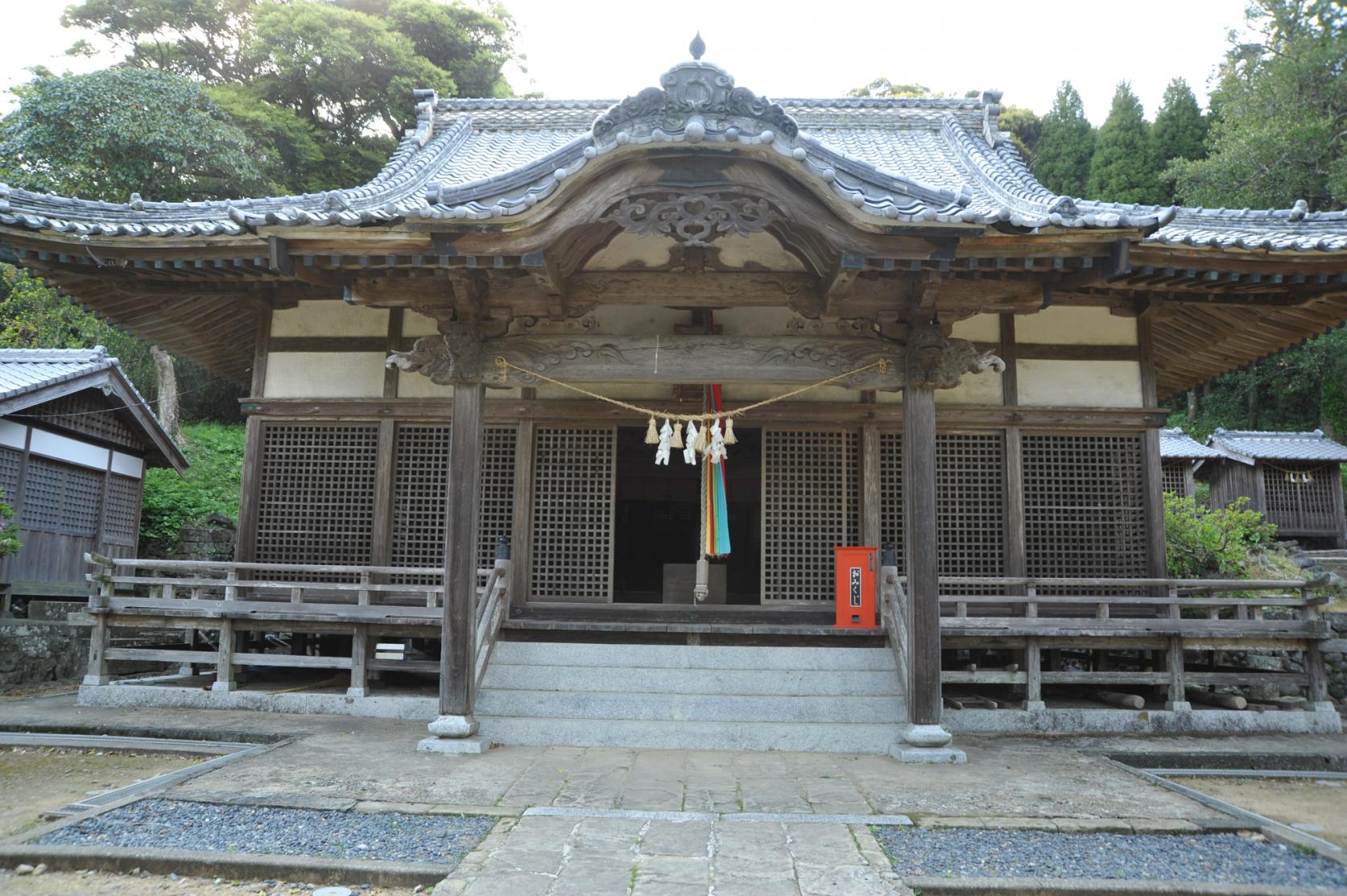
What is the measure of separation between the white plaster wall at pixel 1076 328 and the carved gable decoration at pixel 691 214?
4.81 metres

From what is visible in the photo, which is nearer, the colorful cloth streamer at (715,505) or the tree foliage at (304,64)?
the colorful cloth streamer at (715,505)

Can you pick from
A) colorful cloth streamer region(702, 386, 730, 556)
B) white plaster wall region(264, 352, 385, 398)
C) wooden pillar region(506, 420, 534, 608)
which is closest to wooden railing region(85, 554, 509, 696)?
wooden pillar region(506, 420, 534, 608)

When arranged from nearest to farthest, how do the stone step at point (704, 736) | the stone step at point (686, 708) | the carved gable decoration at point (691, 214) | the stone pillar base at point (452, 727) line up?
the carved gable decoration at point (691, 214) < the stone pillar base at point (452, 727) < the stone step at point (704, 736) < the stone step at point (686, 708)

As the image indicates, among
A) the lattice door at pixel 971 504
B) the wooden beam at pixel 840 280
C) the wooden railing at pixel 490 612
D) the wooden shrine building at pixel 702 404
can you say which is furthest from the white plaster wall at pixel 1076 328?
the wooden railing at pixel 490 612

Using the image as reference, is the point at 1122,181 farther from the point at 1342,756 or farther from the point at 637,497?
the point at 1342,756

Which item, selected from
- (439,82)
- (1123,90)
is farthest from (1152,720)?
(1123,90)

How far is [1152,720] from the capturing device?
8391mm

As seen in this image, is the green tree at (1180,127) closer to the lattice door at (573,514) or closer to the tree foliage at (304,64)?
the tree foliage at (304,64)

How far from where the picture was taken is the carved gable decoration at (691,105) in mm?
6309

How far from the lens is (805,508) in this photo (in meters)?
9.91

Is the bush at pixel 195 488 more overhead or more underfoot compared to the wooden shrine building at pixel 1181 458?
more underfoot

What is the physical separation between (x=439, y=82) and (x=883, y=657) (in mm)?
27247

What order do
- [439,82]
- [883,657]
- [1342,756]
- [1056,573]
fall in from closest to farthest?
[1342,756]
[883,657]
[1056,573]
[439,82]

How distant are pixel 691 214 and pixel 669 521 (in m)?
12.7
